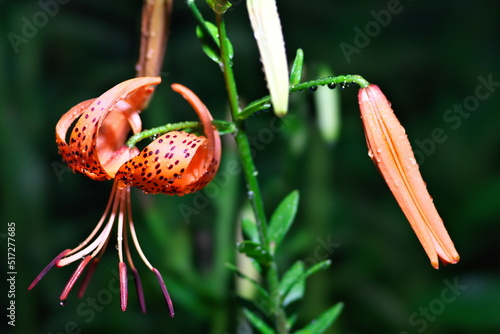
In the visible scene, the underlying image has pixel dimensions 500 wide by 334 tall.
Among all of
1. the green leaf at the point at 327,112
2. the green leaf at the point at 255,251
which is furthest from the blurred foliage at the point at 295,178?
the green leaf at the point at 255,251

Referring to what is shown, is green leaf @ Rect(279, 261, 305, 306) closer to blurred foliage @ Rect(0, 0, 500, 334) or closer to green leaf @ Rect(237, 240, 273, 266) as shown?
green leaf @ Rect(237, 240, 273, 266)

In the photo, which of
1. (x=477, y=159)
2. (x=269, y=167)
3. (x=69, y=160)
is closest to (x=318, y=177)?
(x=269, y=167)

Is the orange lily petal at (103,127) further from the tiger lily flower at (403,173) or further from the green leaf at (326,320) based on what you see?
the green leaf at (326,320)

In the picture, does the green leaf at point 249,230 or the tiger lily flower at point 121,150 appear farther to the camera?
the green leaf at point 249,230

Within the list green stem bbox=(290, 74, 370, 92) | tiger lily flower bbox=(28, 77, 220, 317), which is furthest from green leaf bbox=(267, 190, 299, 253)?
green stem bbox=(290, 74, 370, 92)

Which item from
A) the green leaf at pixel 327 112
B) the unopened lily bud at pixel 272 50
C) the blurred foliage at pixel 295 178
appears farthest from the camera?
the blurred foliage at pixel 295 178

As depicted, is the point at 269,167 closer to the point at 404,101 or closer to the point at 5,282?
the point at 404,101

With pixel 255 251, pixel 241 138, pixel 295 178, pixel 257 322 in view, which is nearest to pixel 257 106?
pixel 241 138

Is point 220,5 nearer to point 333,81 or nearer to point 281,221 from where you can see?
point 333,81
